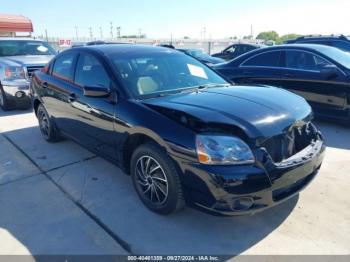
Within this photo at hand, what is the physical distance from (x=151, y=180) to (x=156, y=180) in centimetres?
8

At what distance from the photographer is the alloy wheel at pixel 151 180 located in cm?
287

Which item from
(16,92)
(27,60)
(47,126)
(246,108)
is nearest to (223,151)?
(246,108)

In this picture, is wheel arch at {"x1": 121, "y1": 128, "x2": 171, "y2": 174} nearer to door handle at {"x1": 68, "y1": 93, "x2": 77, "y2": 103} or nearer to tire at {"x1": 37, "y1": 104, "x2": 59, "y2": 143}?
door handle at {"x1": 68, "y1": 93, "x2": 77, "y2": 103}

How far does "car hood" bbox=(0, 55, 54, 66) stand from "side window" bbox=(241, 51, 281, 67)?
200 inches

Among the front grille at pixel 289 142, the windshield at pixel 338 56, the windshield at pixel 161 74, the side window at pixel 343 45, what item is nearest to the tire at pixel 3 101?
the windshield at pixel 161 74

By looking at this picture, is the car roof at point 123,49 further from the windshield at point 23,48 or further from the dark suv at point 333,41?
the dark suv at point 333,41

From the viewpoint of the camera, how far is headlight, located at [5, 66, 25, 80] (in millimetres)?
7223

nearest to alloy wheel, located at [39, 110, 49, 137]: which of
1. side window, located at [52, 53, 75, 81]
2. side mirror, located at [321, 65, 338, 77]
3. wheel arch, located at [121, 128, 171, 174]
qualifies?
side window, located at [52, 53, 75, 81]

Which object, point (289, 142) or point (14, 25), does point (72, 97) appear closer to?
point (289, 142)

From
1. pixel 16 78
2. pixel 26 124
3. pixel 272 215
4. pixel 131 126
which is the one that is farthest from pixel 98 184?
pixel 16 78

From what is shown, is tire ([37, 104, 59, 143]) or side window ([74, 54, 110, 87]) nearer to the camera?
side window ([74, 54, 110, 87])

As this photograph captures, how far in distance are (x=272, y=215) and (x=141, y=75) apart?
79.0 inches

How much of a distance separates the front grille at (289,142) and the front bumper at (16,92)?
648 cm

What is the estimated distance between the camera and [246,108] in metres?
2.79
